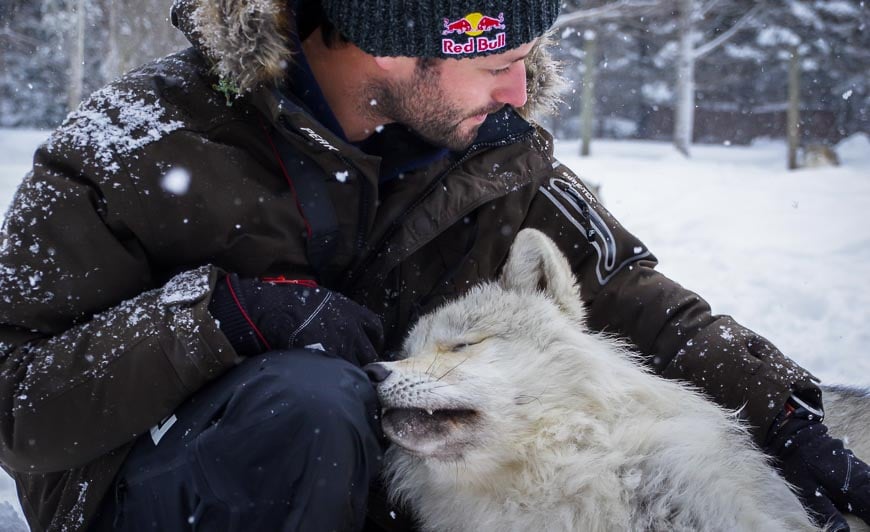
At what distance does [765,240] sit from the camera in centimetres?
808

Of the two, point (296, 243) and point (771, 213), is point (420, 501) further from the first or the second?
point (771, 213)

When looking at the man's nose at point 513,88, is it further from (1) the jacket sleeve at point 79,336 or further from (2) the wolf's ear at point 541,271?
(1) the jacket sleeve at point 79,336

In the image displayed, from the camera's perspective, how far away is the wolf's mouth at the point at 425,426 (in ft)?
7.32

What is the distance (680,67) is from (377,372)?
19639 mm

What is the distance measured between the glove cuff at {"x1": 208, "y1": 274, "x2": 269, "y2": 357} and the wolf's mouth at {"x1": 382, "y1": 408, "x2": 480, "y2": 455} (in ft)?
1.45

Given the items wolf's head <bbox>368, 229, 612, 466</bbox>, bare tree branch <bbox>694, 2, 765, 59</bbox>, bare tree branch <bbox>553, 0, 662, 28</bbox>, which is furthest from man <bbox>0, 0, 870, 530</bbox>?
bare tree branch <bbox>694, 2, 765, 59</bbox>

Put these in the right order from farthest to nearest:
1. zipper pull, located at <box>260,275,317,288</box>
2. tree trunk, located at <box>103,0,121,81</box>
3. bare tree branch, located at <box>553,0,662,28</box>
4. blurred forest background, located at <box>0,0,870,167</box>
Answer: blurred forest background, located at <box>0,0,870,167</box> < bare tree branch, located at <box>553,0,662,28</box> < tree trunk, located at <box>103,0,121,81</box> < zipper pull, located at <box>260,275,317,288</box>

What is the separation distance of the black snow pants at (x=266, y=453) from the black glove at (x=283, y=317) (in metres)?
0.07

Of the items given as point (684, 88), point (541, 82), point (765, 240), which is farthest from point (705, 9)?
point (541, 82)

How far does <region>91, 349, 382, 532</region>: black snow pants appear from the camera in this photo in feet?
6.56

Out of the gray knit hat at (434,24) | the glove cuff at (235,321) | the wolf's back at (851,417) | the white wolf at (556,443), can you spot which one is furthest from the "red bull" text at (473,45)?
the wolf's back at (851,417)

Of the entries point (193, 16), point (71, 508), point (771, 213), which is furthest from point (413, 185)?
point (771, 213)

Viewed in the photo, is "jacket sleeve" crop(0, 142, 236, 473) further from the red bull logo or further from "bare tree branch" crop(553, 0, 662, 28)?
"bare tree branch" crop(553, 0, 662, 28)

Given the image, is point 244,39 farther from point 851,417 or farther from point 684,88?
point 684,88
